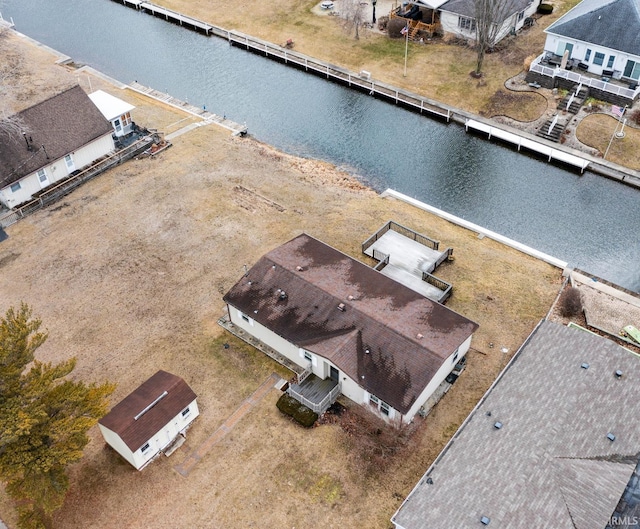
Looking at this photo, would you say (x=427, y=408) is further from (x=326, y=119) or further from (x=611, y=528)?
→ (x=326, y=119)

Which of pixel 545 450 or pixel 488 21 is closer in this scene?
pixel 545 450

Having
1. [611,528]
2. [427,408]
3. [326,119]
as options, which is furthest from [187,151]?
[611,528]

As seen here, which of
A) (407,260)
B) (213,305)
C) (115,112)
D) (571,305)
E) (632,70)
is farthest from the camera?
(632,70)

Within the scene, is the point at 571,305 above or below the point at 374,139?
below

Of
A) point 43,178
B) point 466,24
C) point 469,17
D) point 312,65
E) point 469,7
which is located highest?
point 469,7

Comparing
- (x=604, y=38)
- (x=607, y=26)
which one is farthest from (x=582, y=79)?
(x=607, y=26)

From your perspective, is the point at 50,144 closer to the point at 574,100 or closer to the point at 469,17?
the point at 469,17
